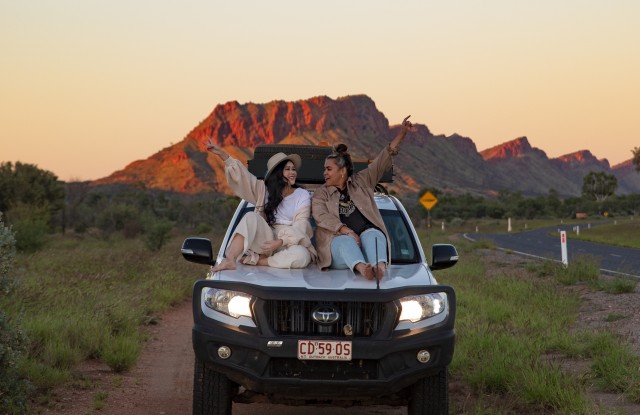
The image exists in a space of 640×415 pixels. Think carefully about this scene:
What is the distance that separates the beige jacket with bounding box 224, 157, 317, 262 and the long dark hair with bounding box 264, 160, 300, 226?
0.06 meters

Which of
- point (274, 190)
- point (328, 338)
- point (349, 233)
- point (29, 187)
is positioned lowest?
point (328, 338)

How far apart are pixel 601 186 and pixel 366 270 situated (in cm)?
16932

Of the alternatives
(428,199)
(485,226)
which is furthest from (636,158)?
(428,199)

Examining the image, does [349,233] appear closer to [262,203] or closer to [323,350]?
[262,203]

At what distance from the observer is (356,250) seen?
6559mm

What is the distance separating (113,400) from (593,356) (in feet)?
15.5

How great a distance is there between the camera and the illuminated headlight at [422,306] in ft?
18.6

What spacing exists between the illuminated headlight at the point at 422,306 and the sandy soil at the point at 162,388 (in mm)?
1607

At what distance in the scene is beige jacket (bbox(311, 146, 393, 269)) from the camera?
6918 mm

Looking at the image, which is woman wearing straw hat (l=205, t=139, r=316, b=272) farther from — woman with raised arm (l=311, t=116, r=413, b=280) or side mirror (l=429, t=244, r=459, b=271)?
side mirror (l=429, t=244, r=459, b=271)

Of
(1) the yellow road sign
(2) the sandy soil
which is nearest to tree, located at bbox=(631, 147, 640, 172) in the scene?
(1) the yellow road sign

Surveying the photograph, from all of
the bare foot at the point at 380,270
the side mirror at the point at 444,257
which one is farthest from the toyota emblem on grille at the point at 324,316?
the side mirror at the point at 444,257

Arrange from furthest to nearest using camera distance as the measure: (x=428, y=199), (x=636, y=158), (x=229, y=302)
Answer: (x=636, y=158), (x=428, y=199), (x=229, y=302)

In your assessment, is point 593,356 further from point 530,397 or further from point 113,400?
point 113,400
